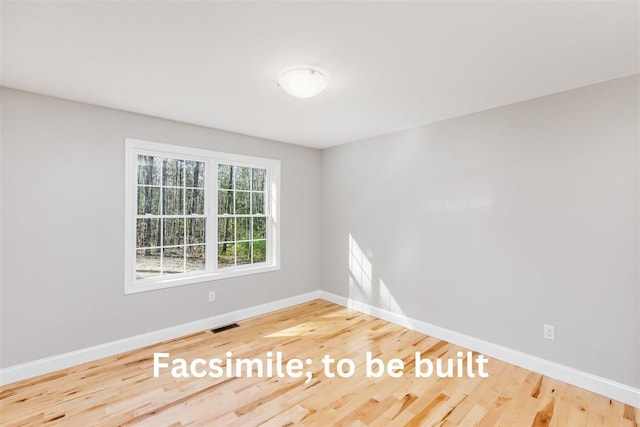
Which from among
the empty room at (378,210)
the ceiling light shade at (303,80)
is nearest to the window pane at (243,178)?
the empty room at (378,210)

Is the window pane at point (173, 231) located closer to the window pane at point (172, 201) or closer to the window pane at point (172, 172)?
the window pane at point (172, 201)

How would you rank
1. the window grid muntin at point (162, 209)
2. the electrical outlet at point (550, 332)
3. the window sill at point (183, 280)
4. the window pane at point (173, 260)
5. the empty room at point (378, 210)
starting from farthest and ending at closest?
the window pane at point (173, 260), the window grid muntin at point (162, 209), the window sill at point (183, 280), the electrical outlet at point (550, 332), the empty room at point (378, 210)

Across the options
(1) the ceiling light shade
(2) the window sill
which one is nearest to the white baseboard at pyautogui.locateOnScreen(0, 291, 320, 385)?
(2) the window sill

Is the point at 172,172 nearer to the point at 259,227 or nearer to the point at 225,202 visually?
the point at 225,202

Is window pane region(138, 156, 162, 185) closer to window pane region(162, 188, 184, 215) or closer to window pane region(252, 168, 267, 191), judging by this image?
window pane region(162, 188, 184, 215)

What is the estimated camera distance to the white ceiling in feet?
5.27

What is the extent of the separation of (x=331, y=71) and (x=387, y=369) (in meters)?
2.59

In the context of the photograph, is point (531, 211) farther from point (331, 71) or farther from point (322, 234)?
point (322, 234)

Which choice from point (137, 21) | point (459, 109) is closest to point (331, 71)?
point (137, 21)

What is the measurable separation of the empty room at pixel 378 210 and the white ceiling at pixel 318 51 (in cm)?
2

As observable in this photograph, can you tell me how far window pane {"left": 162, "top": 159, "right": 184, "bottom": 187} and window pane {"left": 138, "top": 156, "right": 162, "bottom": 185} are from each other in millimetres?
59

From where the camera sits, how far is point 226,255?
4.00m

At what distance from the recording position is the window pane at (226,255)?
3928 millimetres

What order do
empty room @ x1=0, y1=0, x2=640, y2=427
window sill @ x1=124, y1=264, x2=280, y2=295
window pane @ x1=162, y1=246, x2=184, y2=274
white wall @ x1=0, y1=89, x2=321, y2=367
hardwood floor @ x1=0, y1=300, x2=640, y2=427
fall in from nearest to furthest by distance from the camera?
1. empty room @ x1=0, y1=0, x2=640, y2=427
2. hardwood floor @ x1=0, y1=300, x2=640, y2=427
3. white wall @ x1=0, y1=89, x2=321, y2=367
4. window sill @ x1=124, y1=264, x2=280, y2=295
5. window pane @ x1=162, y1=246, x2=184, y2=274
